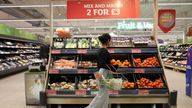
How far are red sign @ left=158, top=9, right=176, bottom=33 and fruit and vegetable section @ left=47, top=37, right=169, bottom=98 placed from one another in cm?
654

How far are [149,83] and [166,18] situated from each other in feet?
25.3

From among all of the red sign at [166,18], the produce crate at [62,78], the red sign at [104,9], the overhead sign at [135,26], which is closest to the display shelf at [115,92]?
the produce crate at [62,78]

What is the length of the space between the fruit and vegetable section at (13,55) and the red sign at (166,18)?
24.4ft

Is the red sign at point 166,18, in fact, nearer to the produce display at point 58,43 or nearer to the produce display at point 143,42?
the produce display at point 143,42

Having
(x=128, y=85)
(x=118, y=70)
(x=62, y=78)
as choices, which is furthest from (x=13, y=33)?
(x=128, y=85)

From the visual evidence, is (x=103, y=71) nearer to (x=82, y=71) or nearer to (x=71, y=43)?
(x=82, y=71)

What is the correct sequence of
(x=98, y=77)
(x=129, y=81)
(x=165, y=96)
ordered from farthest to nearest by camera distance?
(x=129, y=81) → (x=165, y=96) → (x=98, y=77)

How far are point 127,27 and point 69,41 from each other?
38.4 ft

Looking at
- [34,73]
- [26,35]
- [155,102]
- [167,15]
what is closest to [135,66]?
[155,102]

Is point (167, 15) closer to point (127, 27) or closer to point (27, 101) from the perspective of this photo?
point (127, 27)

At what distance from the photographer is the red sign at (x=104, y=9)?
6.44m

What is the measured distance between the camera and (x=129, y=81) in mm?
5195

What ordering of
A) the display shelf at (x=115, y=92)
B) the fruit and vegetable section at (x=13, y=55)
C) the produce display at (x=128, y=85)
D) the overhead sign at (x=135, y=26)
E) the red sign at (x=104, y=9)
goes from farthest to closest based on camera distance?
1. the overhead sign at (x=135, y=26)
2. the fruit and vegetable section at (x=13, y=55)
3. the red sign at (x=104, y=9)
4. the produce display at (x=128, y=85)
5. the display shelf at (x=115, y=92)

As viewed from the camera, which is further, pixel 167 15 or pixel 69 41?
pixel 167 15
